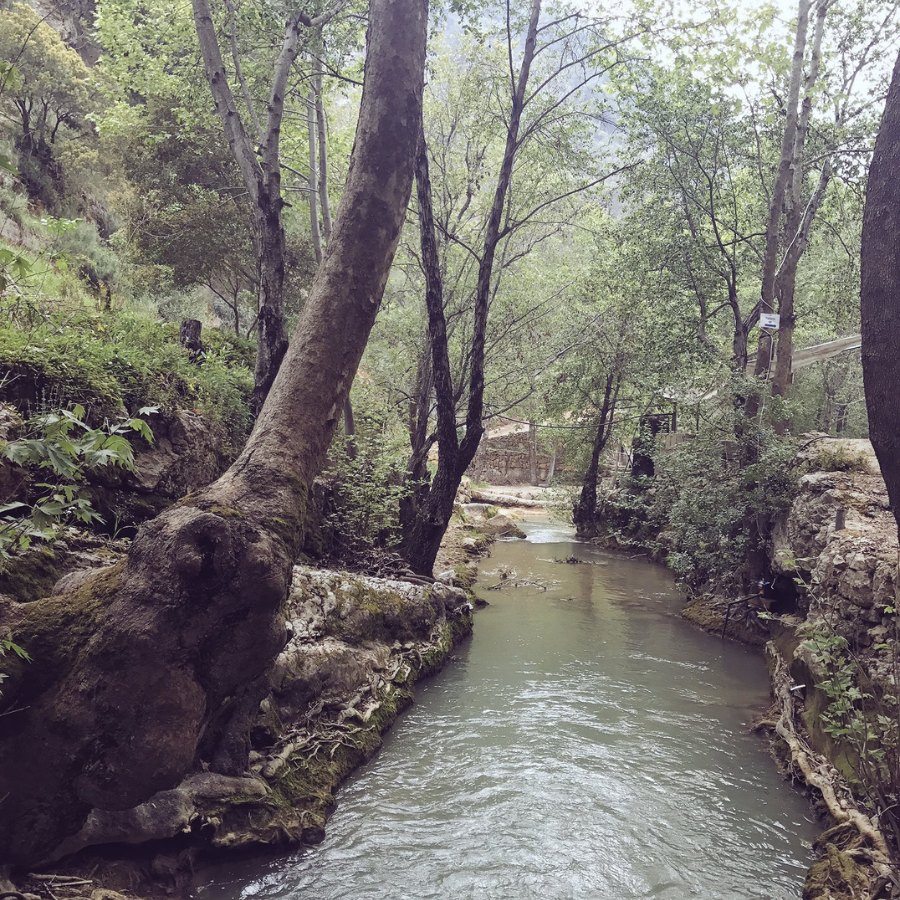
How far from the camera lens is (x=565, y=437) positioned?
1878 cm

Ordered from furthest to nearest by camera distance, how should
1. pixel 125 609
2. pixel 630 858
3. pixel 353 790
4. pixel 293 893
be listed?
pixel 353 790, pixel 630 858, pixel 293 893, pixel 125 609

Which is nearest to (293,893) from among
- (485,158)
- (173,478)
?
(173,478)

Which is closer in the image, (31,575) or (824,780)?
(31,575)

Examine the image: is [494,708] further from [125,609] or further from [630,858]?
[125,609]

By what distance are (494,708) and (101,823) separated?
392cm

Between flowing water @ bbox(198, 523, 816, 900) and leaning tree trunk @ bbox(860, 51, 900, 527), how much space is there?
9.20 ft

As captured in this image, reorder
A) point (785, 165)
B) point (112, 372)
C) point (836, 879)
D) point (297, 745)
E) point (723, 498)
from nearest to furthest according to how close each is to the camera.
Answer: point (836, 879), point (297, 745), point (112, 372), point (723, 498), point (785, 165)

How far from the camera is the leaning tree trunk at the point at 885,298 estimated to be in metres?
2.61

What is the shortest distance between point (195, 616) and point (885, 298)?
338cm

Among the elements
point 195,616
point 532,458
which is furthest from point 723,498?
point 532,458

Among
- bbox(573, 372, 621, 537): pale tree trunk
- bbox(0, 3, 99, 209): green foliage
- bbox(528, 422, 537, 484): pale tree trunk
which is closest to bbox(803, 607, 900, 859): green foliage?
bbox(573, 372, 621, 537): pale tree trunk

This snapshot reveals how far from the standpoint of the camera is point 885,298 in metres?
2.65

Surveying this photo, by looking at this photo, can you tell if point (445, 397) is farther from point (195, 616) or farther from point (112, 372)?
point (195, 616)

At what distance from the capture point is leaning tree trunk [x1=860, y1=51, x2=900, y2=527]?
261 cm
